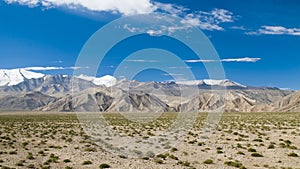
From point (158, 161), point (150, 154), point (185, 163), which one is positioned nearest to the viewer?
point (185, 163)

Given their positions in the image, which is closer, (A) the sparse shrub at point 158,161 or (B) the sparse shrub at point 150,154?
(A) the sparse shrub at point 158,161

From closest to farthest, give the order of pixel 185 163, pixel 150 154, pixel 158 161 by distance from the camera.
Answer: pixel 185 163, pixel 158 161, pixel 150 154

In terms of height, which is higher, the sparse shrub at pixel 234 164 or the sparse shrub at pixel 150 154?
the sparse shrub at pixel 234 164

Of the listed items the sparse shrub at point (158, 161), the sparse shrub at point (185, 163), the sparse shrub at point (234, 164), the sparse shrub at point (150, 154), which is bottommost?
the sparse shrub at point (150, 154)

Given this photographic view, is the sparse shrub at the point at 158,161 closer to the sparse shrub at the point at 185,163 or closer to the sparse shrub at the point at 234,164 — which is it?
the sparse shrub at the point at 185,163

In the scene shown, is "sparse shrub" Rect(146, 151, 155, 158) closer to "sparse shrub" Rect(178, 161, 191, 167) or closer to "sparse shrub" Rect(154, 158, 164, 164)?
"sparse shrub" Rect(154, 158, 164, 164)

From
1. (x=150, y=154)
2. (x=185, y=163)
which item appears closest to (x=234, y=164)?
(x=185, y=163)

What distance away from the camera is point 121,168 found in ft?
73.3

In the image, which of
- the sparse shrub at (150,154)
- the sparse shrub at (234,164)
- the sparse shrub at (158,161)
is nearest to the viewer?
the sparse shrub at (234,164)

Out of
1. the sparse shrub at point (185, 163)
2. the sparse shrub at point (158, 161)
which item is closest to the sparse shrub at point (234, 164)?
the sparse shrub at point (185, 163)

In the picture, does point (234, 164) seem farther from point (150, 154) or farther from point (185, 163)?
point (150, 154)

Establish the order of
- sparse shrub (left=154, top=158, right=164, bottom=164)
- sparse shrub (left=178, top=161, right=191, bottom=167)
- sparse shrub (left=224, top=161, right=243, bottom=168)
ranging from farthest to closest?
sparse shrub (left=154, top=158, right=164, bottom=164) < sparse shrub (left=178, top=161, right=191, bottom=167) < sparse shrub (left=224, top=161, right=243, bottom=168)

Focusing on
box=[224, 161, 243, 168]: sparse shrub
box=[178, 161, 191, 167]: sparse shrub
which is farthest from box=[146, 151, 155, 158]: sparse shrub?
box=[224, 161, 243, 168]: sparse shrub

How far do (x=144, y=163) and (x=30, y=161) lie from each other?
8.28 meters
